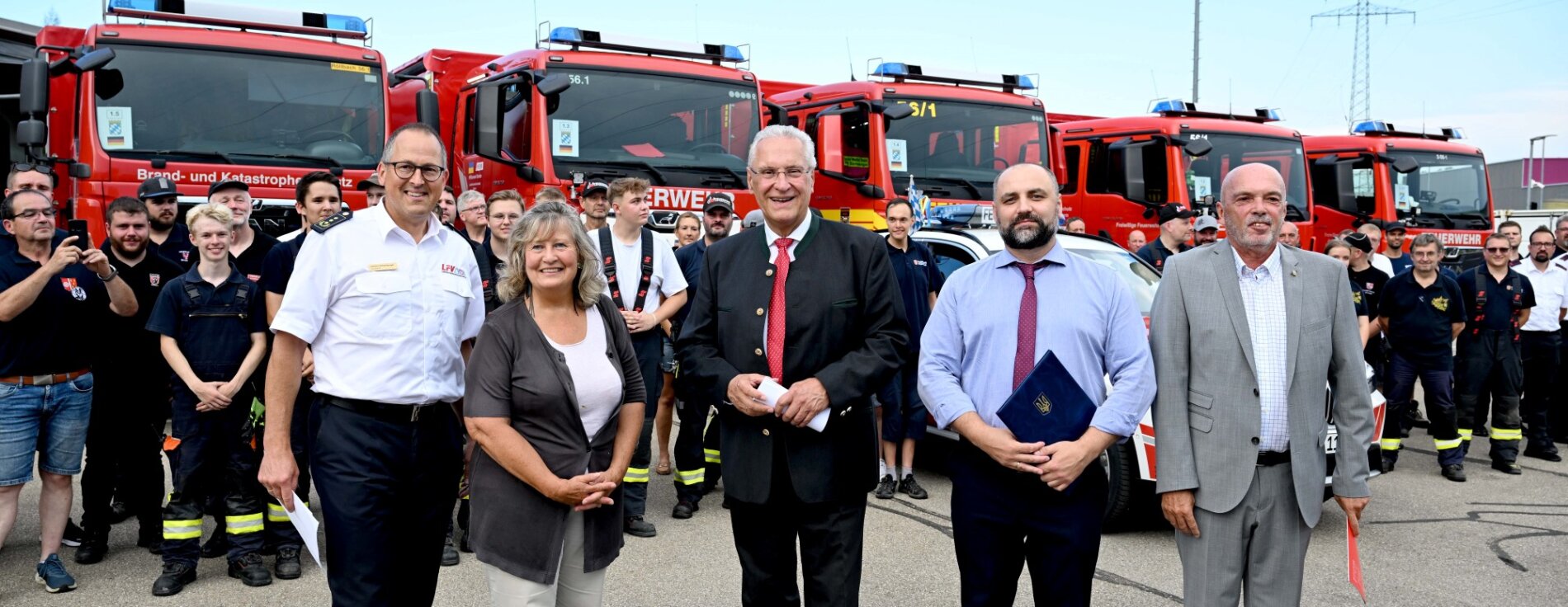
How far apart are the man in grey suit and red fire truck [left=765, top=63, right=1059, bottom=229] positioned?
318 inches

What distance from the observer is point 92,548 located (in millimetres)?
5727

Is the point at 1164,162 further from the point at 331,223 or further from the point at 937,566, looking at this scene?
the point at 331,223

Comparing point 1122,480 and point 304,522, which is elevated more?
point 304,522

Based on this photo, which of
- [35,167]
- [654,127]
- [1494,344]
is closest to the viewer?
[35,167]

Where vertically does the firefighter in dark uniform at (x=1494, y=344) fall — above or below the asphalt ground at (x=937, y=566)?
above

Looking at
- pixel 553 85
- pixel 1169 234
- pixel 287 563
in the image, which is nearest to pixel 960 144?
pixel 1169 234

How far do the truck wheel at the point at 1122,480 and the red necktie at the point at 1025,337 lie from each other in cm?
291

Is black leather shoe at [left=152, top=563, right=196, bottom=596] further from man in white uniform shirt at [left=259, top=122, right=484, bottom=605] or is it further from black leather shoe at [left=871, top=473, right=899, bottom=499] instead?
black leather shoe at [left=871, top=473, right=899, bottom=499]

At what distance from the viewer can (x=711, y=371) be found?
3.66 metres

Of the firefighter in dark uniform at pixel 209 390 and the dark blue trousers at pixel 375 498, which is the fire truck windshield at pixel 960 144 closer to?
the firefighter in dark uniform at pixel 209 390

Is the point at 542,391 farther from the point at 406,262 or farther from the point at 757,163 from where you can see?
the point at 757,163

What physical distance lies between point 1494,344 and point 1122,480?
456cm

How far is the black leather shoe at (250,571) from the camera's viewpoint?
5348 mm

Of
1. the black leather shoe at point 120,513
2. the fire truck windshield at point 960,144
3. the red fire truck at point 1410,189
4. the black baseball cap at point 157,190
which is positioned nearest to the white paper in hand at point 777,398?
the black baseball cap at point 157,190
